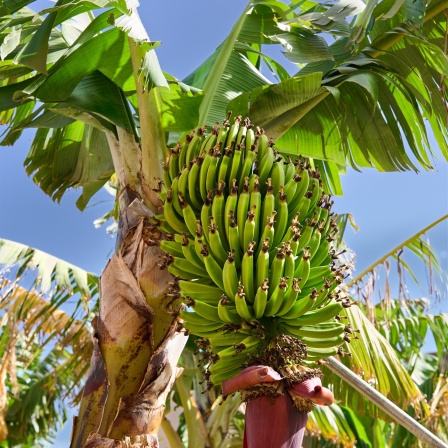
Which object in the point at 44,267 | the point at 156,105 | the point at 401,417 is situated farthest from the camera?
the point at 44,267

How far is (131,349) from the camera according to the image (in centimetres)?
215

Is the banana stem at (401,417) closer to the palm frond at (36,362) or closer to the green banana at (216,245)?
the green banana at (216,245)

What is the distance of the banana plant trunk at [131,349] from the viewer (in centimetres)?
204

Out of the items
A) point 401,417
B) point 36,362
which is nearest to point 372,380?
point 401,417

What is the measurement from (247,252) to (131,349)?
633mm

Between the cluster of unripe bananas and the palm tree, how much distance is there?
218mm

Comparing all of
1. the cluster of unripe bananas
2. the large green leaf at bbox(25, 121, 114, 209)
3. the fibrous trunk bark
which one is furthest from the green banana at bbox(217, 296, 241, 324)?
the large green leaf at bbox(25, 121, 114, 209)

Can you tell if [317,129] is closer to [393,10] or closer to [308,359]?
[393,10]

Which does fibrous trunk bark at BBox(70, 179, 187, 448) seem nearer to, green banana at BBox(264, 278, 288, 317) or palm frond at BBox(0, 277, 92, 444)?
green banana at BBox(264, 278, 288, 317)

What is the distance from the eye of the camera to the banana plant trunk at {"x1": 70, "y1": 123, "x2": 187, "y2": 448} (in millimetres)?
2035

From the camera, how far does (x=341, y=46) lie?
292 cm

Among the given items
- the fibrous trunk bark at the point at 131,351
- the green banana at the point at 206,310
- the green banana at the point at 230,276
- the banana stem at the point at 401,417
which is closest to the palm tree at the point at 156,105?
the fibrous trunk bark at the point at 131,351

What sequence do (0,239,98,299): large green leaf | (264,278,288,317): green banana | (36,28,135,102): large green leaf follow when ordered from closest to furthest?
1. (264,278,288,317): green banana
2. (36,28,135,102): large green leaf
3. (0,239,98,299): large green leaf

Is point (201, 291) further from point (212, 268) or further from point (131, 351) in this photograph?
point (131, 351)
